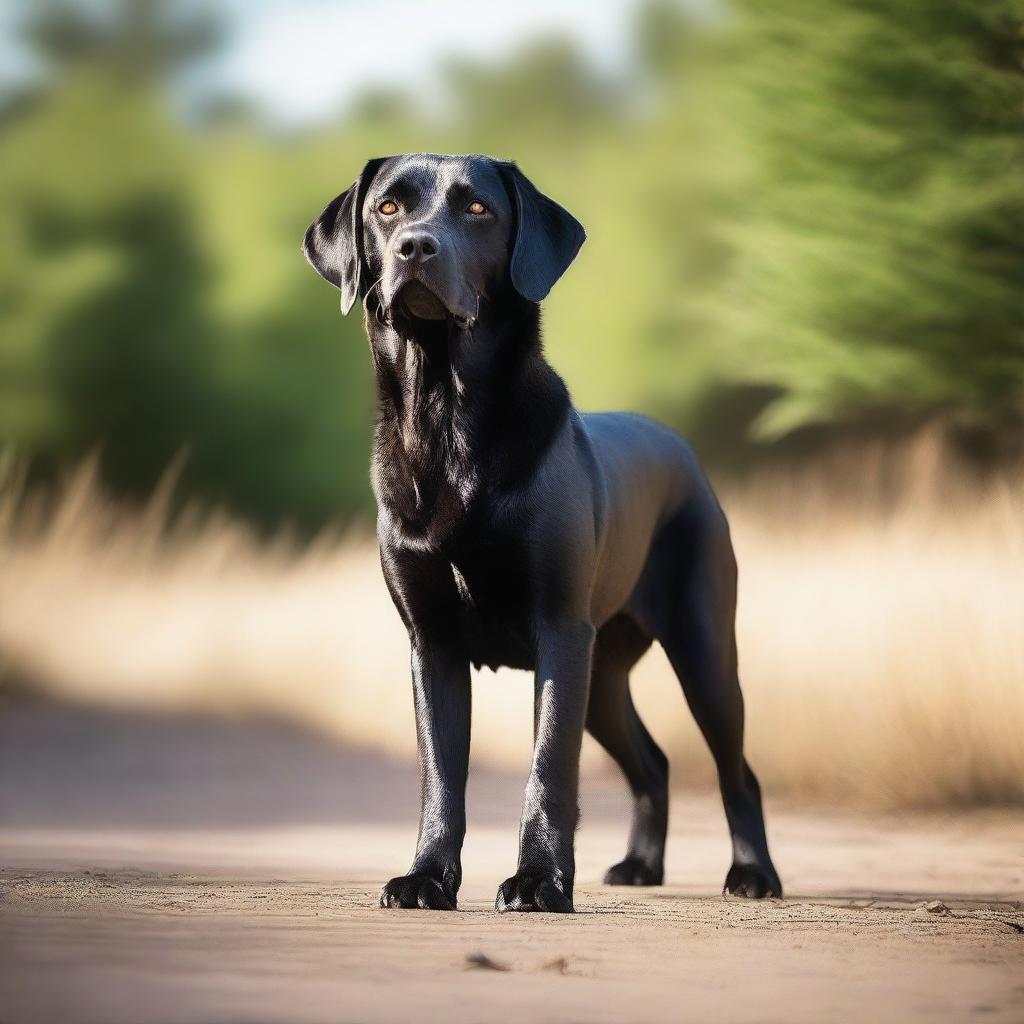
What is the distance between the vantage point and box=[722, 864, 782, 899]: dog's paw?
5.19 metres

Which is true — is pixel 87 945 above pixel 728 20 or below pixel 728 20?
below

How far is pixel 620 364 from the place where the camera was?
2819cm

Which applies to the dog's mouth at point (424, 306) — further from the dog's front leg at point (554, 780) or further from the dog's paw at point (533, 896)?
the dog's paw at point (533, 896)

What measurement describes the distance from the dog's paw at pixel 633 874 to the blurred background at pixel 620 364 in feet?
9.35

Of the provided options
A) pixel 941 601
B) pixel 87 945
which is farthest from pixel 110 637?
pixel 87 945

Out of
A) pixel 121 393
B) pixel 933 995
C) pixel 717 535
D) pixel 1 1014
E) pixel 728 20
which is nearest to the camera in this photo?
pixel 1 1014

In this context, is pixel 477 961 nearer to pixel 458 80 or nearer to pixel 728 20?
pixel 728 20

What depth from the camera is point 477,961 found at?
3025 millimetres

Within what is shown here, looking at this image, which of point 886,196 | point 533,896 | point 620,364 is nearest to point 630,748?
point 533,896

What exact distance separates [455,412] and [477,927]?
1363 mm

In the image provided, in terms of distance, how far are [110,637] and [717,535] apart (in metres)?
7.07

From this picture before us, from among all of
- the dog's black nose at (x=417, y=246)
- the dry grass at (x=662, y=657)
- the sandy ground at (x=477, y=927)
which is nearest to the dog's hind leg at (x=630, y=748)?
the sandy ground at (x=477, y=927)

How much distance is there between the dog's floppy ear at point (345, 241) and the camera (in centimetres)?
448

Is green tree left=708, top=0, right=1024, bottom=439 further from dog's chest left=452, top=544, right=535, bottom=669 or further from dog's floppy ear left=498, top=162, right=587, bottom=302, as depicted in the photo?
dog's chest left=452, top=544, right=535, bottom=669
